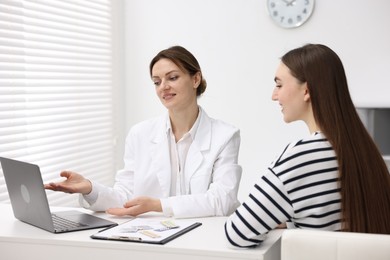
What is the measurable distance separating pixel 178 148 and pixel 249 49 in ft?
6.33

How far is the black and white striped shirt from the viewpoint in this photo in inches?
72.9

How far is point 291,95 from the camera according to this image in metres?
1.99

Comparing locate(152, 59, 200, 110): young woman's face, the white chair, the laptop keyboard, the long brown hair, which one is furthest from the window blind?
the white chair

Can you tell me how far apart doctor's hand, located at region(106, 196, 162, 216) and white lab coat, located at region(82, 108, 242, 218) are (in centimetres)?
18

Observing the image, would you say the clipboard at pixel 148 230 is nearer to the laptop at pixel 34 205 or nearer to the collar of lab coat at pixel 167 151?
the laptop at pixel 34 205

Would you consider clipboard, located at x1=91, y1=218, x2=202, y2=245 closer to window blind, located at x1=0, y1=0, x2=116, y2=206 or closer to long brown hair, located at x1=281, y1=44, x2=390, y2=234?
long brown hair, located at x1=281, y1=44, x2=390, y2=234

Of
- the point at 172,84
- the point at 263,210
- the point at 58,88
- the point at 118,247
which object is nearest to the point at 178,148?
the point at 172,84

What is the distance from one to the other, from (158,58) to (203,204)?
80 cm

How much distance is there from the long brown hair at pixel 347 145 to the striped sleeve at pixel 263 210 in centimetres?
19

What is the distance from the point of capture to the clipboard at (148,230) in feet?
6.67

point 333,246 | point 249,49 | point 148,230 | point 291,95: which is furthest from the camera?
point 249,49

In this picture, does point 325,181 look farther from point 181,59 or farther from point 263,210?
point 181,59

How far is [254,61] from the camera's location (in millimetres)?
4637

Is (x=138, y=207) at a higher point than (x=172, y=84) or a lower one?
lower
